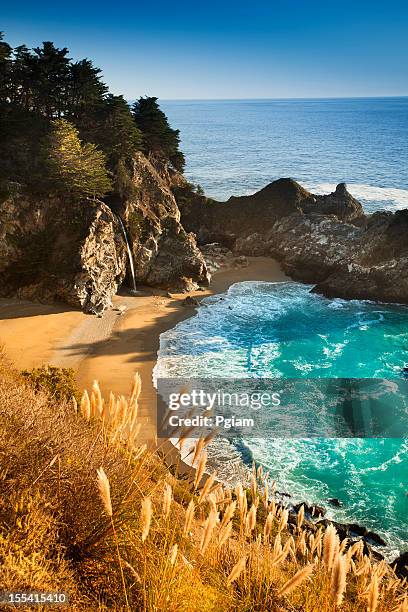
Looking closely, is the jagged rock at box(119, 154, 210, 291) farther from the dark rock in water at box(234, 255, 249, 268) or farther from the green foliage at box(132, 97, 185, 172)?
the dark rock in water at box(234, 255, 249, 268)

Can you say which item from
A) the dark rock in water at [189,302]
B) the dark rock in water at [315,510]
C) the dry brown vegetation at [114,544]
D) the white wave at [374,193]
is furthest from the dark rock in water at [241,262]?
the dry brown vegetation at [114,544]

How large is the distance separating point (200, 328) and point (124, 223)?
35.4 feet

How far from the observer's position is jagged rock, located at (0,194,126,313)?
28828 mm

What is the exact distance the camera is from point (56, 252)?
1182 inches

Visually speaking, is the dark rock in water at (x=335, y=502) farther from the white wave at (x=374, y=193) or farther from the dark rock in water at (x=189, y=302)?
the white wave at (x=374, y=193)

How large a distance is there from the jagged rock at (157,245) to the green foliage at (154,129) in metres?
5.40

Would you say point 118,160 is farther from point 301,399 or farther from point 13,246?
point 301,399

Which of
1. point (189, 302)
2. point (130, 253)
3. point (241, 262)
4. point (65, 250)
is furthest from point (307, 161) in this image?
point (65, 250)

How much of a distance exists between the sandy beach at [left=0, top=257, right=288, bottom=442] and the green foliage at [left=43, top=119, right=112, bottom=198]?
791 centimetres

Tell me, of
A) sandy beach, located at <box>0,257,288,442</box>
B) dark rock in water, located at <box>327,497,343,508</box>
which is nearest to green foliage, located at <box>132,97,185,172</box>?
sandy beach, located at <box>0,257,288,442</box>

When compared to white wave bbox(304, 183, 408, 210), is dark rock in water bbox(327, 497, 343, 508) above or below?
below

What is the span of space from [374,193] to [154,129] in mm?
39503

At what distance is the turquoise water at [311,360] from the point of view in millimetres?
15664

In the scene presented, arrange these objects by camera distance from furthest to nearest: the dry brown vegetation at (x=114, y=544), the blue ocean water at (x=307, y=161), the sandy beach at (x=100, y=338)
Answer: the blue ocean water at (x=307, y=161) < the sandy beach at (x=100, y=338) < the dry brown vegetation at (x=114, y=544)
